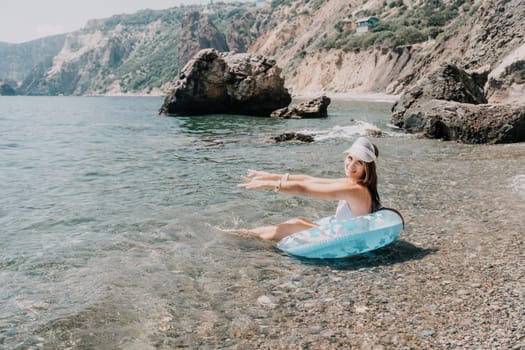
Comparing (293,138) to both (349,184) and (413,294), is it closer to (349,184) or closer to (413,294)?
(349,184)

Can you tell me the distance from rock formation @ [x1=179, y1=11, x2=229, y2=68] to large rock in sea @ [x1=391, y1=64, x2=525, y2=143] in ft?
489

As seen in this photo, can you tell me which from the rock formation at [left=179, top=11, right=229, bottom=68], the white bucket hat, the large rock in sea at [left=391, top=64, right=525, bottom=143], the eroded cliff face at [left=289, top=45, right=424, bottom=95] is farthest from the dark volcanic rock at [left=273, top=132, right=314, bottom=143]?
the rock formation at [left=179, top=11, right=229, bottom=68]

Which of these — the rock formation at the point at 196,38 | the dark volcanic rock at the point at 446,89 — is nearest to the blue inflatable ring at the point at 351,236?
the dark volcanic rock at the point at 446,89

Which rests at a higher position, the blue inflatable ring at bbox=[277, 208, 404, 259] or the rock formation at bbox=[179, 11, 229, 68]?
the rock formation at bbox=[179, 11, 229, 68]

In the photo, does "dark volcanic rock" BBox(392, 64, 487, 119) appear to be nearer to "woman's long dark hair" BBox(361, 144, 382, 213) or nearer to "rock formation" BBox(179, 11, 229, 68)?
"woman's long dark hair" BBox(361, 144, 382, 213)

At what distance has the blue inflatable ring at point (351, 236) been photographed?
581 cm

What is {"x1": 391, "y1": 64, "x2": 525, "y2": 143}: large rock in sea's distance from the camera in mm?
16328

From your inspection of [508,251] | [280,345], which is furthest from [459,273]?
[280,345]

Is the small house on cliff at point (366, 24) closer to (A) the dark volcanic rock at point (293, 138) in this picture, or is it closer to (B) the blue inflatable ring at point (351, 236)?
(A) the dark volcanic rock at point (293, 138)

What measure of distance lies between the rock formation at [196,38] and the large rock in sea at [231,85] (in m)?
133

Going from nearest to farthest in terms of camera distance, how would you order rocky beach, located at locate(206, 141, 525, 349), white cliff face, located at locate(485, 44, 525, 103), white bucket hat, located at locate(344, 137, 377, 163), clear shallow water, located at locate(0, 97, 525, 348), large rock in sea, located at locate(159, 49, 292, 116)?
rocky beach, located at locate(206, 141, 525, 349) < clear shallow water, located at locate(0, 97, 525, 348) < white bucket hat, located at locate(344, 137, 377, 163) < white cliff face, located at locate(485, 44, 525, 103) < large rock in sea, located at locate(159, 49, 292, 116)

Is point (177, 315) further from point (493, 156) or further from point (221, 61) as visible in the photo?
point (221, 61)

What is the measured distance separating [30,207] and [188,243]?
4347 millimetres

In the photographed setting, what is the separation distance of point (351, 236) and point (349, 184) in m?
0.68
